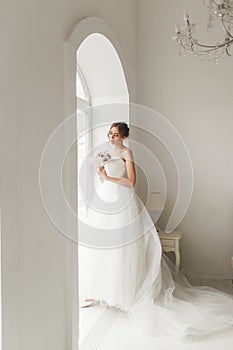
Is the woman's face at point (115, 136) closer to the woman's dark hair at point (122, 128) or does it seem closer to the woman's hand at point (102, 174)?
the woman's dark hair at point (122, 128)

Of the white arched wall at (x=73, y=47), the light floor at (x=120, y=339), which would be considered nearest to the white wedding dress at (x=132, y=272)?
the light floor at (x=120, y=339)

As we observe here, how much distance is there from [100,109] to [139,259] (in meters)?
1.56

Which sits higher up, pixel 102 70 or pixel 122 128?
pixel 102 70

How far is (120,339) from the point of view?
2.85m

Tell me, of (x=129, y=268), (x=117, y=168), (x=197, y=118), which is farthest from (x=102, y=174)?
(x=197, y=118)

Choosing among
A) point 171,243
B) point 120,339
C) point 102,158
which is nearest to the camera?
point 120,339

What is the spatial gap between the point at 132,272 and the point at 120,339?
0.63 metres

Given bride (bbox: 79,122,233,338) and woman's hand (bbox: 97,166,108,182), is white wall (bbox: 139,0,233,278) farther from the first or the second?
A: woman's hand (bbox: 97,166,108,182)

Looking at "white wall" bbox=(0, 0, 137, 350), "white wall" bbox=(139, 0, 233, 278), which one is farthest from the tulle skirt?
"white wall" bbox=(0, 0, 137, 350)

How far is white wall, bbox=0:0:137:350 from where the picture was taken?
171 centimetres

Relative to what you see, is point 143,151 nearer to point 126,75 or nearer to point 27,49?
point 126,75

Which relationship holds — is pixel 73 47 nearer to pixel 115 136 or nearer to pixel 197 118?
pixel 115 136

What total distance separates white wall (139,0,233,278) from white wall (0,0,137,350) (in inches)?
79.6

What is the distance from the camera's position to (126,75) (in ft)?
12.6
